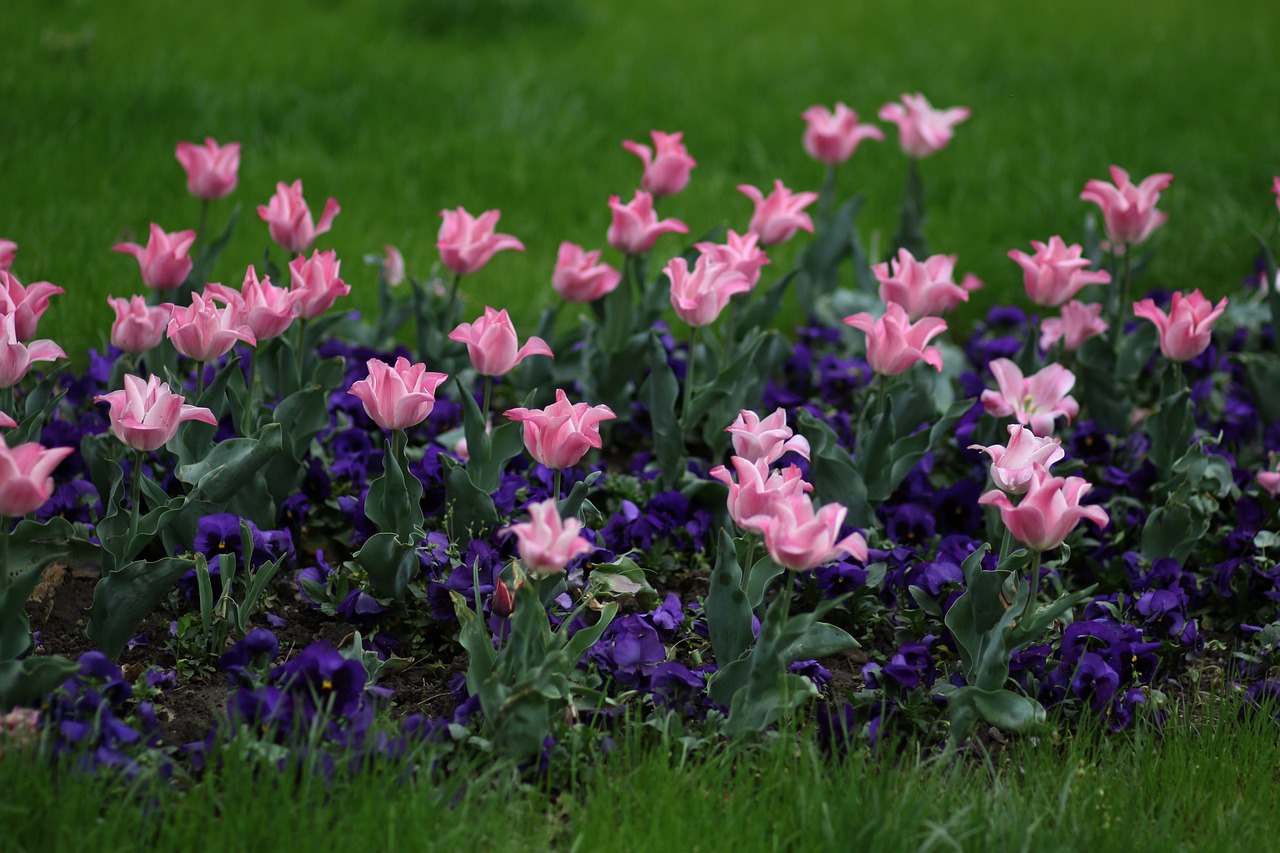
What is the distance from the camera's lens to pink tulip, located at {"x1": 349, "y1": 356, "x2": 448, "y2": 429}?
2.05 m

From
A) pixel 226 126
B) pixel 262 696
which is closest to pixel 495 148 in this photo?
pixel 226 126

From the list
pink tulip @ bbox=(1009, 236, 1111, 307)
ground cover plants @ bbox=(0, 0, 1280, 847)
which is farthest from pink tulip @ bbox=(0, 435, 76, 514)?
pink tulip @ bbox=(1009, 236, 1111, 307)

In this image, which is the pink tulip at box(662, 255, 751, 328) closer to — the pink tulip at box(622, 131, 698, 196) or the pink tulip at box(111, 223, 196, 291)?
the pink tulip at box(622, 131, 698, 196)

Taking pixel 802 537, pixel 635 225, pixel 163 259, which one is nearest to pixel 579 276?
pixel 635 225

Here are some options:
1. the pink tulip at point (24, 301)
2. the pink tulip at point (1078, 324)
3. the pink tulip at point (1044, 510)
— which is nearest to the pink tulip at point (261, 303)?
the pink tulip at point (24, 301)

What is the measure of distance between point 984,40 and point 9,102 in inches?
175

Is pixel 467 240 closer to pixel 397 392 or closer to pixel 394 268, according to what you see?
pixel 394 268

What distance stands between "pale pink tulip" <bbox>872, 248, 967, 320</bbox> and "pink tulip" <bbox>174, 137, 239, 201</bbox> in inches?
60.1

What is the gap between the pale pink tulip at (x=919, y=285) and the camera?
2.66m

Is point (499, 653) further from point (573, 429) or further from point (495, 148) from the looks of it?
point (495, 148)

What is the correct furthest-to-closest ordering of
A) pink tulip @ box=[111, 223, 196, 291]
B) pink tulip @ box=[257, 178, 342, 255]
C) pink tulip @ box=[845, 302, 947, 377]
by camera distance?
1. pink tulip @ box=[257, 178, 342, 255]
2. pink tulip @ box=[111, 223, 196, 291]
3. pink tulip @ box=[845, 302, 947, 377]

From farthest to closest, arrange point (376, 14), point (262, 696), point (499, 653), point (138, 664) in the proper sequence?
point (376, 14) < point (138, 664) < point (499, 653) < point (262, 696)

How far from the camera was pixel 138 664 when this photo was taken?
6.89 feet

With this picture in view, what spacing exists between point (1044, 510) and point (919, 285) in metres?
0.90
